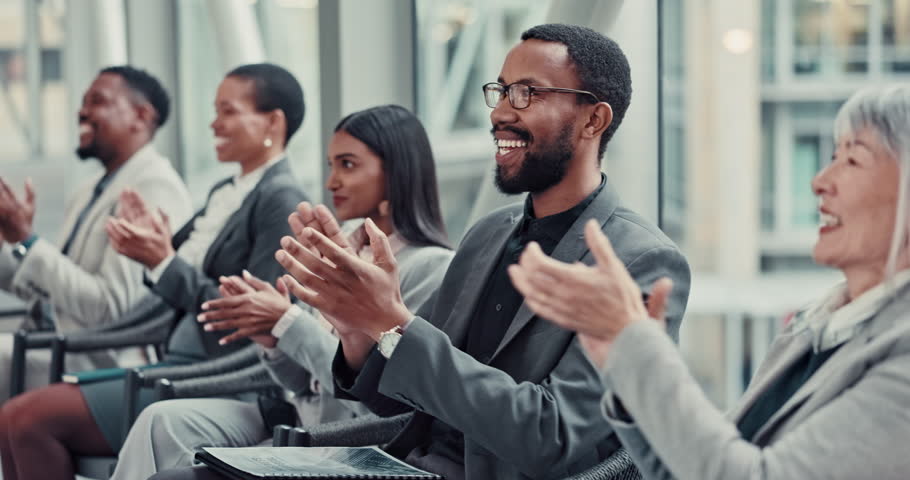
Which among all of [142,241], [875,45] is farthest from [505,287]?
[875,45]

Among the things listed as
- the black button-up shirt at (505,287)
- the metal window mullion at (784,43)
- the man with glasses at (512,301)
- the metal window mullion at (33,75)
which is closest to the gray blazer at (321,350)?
the man with glasses at (512,301)

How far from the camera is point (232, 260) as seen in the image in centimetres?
305

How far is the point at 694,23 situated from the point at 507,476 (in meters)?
22.9

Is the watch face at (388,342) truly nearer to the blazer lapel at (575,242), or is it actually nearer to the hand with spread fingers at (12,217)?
the blazer lapel at (575,242)

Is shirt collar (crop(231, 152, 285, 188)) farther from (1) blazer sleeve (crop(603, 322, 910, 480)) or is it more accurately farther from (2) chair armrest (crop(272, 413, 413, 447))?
(1) blazer sleeve (crop(603, 322, 910, 480))

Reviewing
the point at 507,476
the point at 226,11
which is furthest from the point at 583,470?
the point at 226,11

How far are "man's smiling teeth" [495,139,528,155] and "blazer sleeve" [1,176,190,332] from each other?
6.07 ft

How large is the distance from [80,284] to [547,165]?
77.8 inches

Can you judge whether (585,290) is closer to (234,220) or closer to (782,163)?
(234,220)

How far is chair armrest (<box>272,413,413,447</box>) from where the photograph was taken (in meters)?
2.20

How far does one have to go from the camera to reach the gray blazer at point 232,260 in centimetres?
297

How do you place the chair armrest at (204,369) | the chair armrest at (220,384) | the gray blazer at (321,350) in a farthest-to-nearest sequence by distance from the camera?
the chair armrest at (204,369), the chair armrest at (220,384), the gray blazer at (321,350)

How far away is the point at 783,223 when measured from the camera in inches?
886

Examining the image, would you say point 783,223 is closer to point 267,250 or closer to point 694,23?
point 694,23
